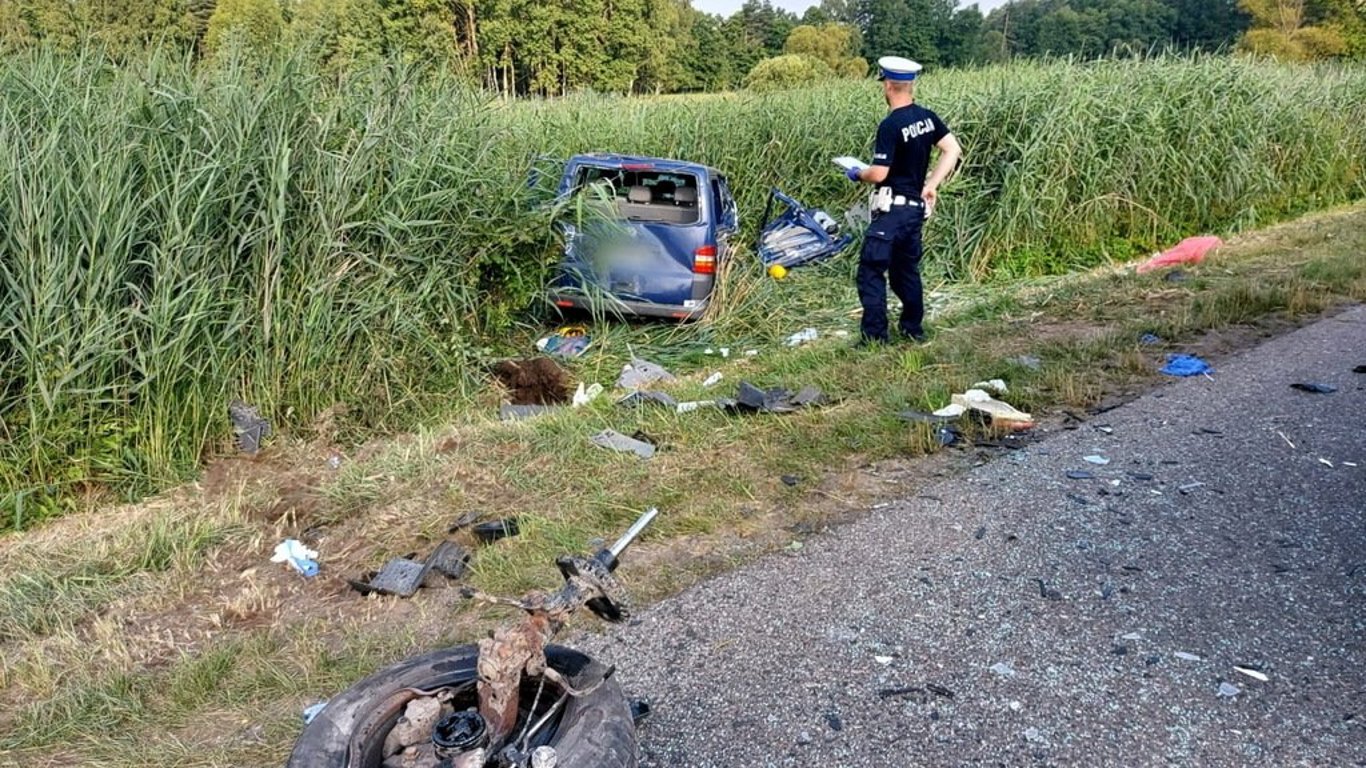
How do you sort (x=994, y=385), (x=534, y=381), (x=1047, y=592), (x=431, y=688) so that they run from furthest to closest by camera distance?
(x=534, y=381) → (x=994, y=385) → (x=1047, y=592) → (x=431, y=688)

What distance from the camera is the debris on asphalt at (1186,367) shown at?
19.3 feet

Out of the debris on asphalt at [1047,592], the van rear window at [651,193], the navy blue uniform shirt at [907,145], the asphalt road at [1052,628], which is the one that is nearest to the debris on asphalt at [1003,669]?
the asphalt road at [1052,628]

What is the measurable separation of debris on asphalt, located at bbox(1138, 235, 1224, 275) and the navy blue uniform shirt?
144 inches

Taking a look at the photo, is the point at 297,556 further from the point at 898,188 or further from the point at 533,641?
the point at 898,188

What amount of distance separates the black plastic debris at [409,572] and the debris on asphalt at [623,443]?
4.12 feet

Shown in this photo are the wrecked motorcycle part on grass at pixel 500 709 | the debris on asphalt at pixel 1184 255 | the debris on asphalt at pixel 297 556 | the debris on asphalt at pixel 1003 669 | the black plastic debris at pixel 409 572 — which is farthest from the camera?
the debris on asphalt at pixel 1184 255

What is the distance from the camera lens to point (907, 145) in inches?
253

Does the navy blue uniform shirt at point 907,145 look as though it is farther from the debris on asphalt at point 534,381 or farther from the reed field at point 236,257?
the debris on asphalt at point 534,381

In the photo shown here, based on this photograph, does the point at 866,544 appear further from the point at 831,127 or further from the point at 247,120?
the point at 831,127

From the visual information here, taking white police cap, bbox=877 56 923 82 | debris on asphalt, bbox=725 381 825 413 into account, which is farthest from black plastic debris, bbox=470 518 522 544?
white police cap, bbox=877 56 923 82

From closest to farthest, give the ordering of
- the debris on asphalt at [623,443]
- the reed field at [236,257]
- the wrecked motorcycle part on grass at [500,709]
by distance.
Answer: the wrecked motorcycle part on grass at [500,709], the debris on asphalt at [623,443], the reed field at [236,257]

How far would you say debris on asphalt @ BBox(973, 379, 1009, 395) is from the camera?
18.2 ft

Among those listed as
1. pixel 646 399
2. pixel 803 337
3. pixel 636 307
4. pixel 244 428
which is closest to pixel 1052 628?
pixel 646 399

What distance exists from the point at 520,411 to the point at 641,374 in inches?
42.3
